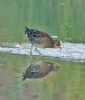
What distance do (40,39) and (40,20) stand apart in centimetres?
710

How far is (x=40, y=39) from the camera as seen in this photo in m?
11.8

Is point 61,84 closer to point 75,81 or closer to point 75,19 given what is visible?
point 75,81

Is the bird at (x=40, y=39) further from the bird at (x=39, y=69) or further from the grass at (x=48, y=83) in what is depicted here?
the bird at (x=39, y=69)

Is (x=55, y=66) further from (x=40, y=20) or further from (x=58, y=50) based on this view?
(x=40, y=20)

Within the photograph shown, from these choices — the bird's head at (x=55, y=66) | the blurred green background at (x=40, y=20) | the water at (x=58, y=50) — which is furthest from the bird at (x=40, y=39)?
the blurred green background at (x=40, y=20)

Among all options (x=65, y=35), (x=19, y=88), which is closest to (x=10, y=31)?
(x=65, y=35)

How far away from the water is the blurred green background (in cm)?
80

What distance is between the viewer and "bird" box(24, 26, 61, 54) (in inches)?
458

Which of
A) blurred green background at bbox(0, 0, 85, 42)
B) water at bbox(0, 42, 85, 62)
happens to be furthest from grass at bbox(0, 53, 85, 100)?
blurred green background at bbox(0, 0, 85, 42)

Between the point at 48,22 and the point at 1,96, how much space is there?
9788mm

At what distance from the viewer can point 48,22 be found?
18266mm

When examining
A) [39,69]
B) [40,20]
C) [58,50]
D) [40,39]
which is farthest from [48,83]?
[40,20]

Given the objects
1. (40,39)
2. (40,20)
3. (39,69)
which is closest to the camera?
(39,69)

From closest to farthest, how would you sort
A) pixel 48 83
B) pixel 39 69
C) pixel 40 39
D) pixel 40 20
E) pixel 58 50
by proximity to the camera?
pixel 48 83, pixel 39 69, pixel 40 39, pixel 58 50, pixel 40 20
